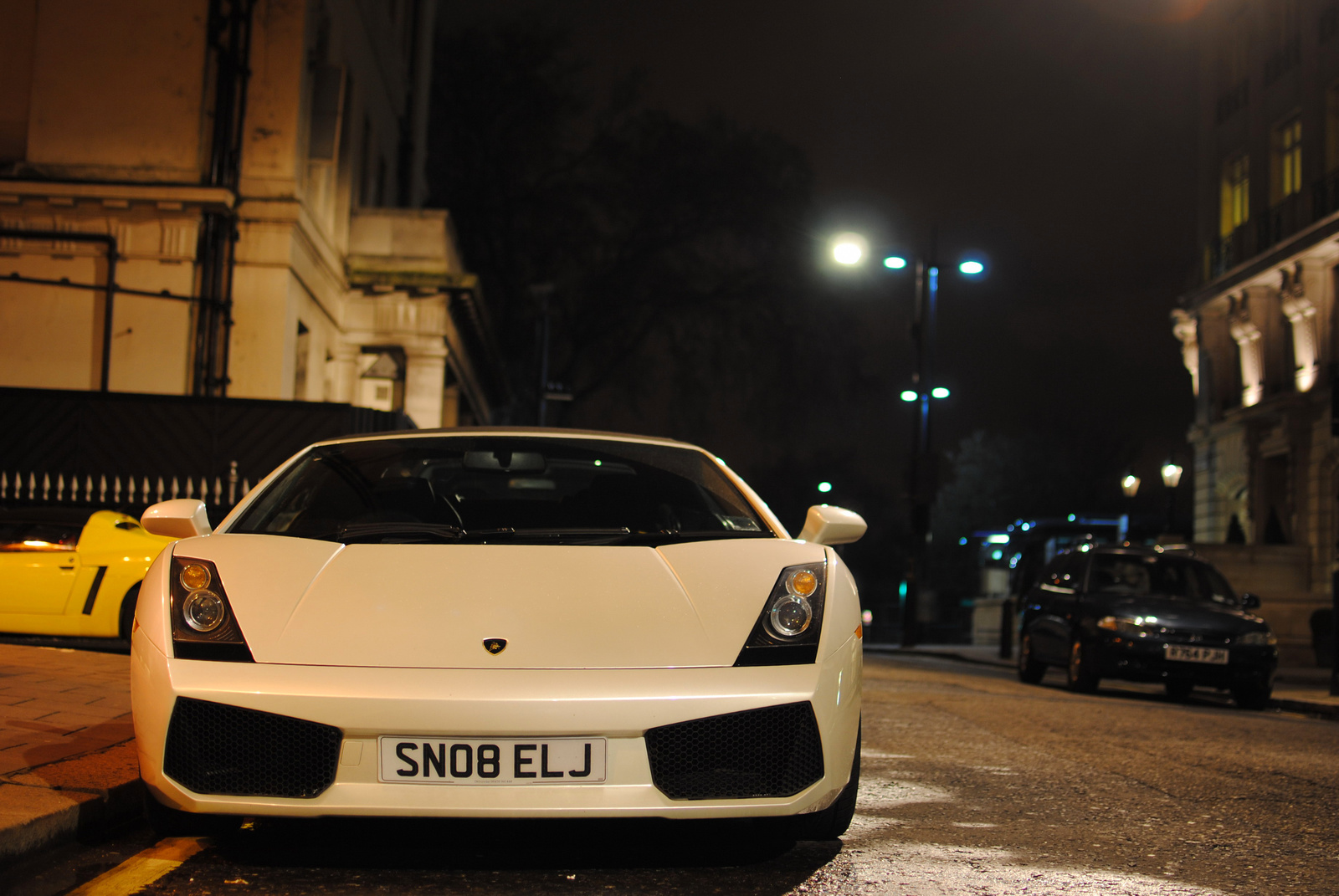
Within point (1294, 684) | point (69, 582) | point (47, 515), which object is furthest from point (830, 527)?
point (1294, 684)

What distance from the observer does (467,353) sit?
31125 millimetres

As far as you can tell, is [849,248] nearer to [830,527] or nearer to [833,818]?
[830,527]

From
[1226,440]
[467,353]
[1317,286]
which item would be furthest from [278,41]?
[1226,440]

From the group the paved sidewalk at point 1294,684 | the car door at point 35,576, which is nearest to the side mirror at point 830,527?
the car door at point 35,576

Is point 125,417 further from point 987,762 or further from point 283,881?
point 283,881

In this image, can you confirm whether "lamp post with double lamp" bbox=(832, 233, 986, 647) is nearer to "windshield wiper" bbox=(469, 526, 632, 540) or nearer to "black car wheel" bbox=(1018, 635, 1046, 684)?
"black car wheel" bbox=(1018, 635, 1046, 684)

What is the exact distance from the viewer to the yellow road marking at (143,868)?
11.1 feet

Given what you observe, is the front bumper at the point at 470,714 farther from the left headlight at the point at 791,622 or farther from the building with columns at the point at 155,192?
the building with columns at the point at 155,192

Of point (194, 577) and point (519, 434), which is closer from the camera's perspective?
point (194, 577)

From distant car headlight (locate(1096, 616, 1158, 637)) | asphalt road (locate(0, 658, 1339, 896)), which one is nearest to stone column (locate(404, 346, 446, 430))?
distant car headlight (locate(1096, 616, 1158, 637))

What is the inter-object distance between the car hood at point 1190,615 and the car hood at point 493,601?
915 centimetres

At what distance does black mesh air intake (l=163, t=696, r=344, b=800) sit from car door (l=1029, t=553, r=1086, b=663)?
10847 mm

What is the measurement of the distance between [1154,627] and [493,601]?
9.78 meters

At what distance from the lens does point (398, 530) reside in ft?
13.1
